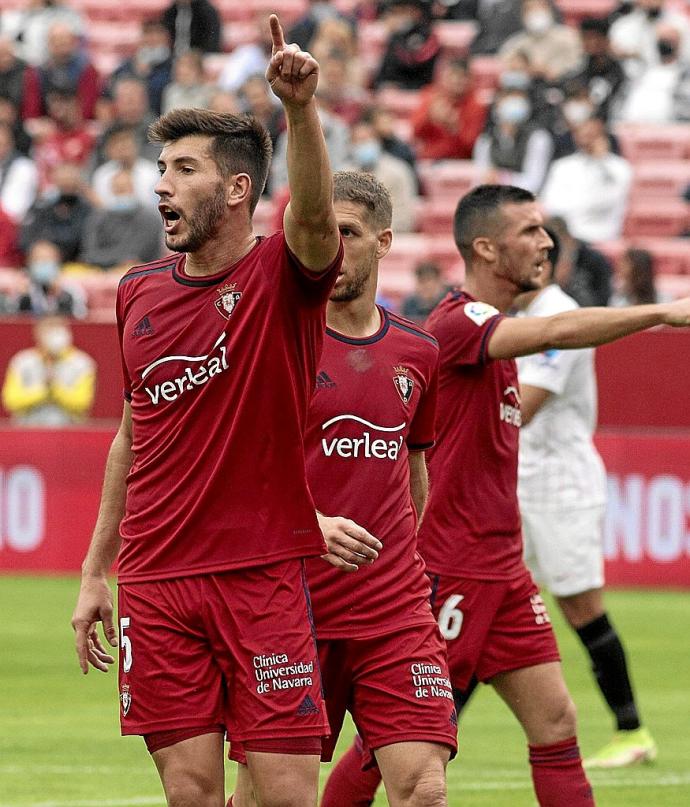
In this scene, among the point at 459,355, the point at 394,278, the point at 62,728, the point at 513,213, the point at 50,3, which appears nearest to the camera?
the point at 459,355

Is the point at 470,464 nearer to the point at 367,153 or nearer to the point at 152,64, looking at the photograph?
the point at 367,153

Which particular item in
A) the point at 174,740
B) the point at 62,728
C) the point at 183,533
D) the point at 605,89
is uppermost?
the point at 605,89

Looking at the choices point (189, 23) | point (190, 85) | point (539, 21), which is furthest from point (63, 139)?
point (539, 21)

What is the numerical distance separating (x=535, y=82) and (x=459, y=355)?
42.0 feet

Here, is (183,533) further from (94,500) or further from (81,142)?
(81,142)

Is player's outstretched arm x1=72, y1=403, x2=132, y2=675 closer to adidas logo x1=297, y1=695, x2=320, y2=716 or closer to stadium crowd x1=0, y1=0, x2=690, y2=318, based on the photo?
adidas logo x1=297, y1=695, x2=320, y2=716

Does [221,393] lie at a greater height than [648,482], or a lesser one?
greater

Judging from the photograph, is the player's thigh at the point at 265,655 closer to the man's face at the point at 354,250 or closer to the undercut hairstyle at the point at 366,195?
the man's face at the point at 354,250

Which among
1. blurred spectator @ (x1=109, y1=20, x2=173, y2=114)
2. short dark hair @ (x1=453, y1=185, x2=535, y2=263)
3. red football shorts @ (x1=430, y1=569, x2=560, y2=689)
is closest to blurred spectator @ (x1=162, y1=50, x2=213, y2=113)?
blurred spectator @ (x1=109, y1=20, x2=173, y2=114)

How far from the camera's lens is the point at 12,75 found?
68.4 ft

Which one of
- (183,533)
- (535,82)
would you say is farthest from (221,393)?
(535,82)

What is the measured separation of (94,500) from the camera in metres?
14.9

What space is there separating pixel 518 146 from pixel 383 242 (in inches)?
497

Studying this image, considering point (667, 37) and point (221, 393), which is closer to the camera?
point (221, 393)
